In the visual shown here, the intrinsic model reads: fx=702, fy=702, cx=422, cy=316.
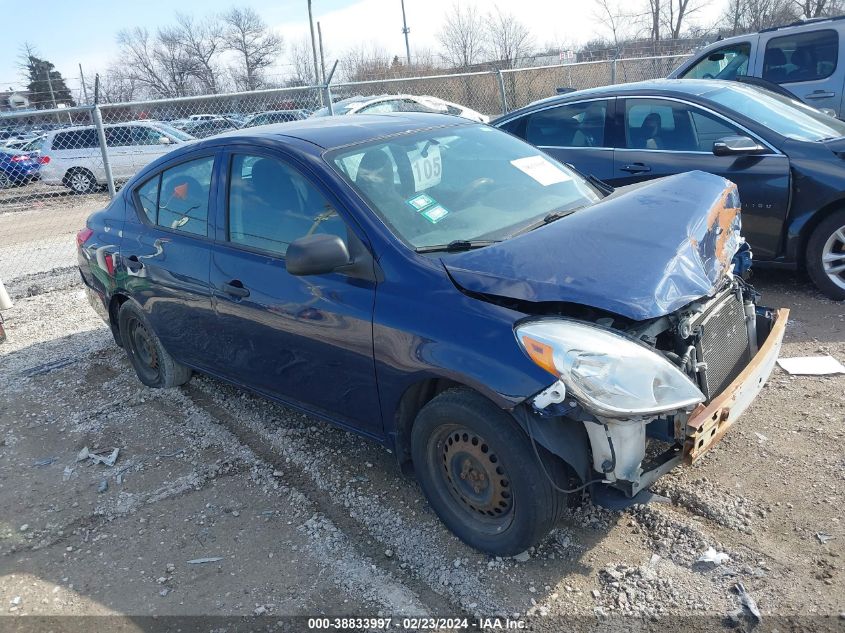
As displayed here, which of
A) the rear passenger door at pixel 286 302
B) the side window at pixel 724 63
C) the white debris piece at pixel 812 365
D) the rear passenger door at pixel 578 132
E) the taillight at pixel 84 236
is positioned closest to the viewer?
the rear passenger door at pixel 286 302

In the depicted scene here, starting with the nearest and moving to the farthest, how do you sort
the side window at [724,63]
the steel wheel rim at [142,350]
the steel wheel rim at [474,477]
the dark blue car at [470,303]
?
1. the dark blue car at [470,303]
2. the steel wheel rim at [474,477]
3. the steel wheel rim at [142,350]
4. the side window at [724,63]

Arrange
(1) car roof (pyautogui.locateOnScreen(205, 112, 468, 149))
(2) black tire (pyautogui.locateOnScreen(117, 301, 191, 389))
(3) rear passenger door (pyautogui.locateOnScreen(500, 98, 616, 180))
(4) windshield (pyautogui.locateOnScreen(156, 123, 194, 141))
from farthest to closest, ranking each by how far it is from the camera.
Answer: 1. (4) windshield (pyautogui.locateOnScreen(156, 123, 194, 141))
2. (3) rear passenger door (pyautogui.locateOnScreen(500, 98, 616, 180))
3. (2) black tire (pyautogui.locateOnScreen(117, 301, 191, 389))
4. (1) car roof (pyautogui.locateOnScreen(205, 112, 468, 149))

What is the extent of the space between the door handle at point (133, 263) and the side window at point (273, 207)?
1.04 meters

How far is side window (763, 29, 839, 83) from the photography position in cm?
871

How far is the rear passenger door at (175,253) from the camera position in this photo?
4047 mm

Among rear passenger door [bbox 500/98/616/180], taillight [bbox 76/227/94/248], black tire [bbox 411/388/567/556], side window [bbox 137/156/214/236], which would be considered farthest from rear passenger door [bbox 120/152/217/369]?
rear passenger door [bbox 500/98/616/180]

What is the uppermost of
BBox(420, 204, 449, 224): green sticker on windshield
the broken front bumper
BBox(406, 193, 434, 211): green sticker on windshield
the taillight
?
BBox(406, 193, 434, 211): green sticker on windshield

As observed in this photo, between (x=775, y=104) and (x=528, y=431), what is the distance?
4.85 m

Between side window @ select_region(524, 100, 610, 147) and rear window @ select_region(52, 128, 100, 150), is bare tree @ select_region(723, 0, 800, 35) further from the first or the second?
side window @ select_region(524, 100, 610, 147)

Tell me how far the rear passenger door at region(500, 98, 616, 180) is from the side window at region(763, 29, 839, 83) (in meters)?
4.25

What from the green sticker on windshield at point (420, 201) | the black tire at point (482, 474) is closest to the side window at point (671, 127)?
the green sticker on windshield at point (420, 201)

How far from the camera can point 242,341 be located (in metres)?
3.86

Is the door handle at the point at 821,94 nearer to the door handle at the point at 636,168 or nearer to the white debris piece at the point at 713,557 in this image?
the door handle at the point at 636,168

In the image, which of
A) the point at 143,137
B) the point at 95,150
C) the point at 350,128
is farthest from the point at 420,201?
the point at 95,150
